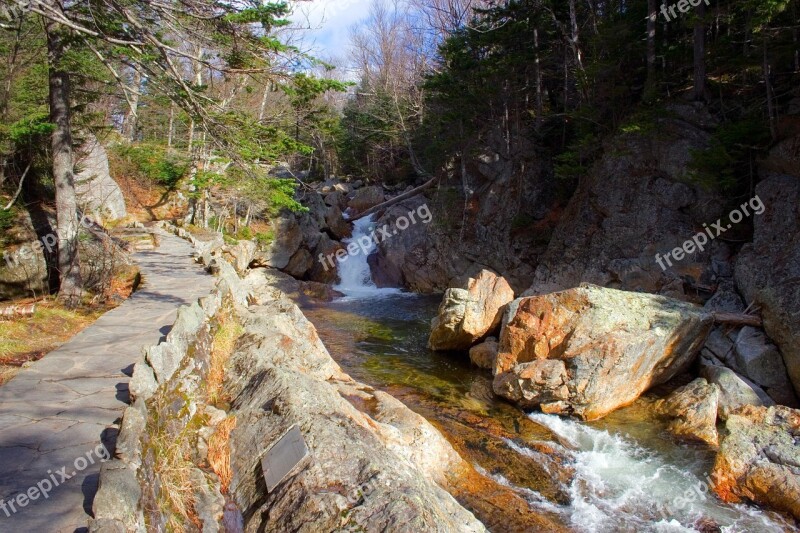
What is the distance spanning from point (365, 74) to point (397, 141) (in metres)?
7.32

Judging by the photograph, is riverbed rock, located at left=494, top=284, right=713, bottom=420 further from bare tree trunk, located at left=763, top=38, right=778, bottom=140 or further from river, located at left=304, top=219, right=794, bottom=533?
bare tree trunk, located at left=763, top=38, right=778, bottom=140

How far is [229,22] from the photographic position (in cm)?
614

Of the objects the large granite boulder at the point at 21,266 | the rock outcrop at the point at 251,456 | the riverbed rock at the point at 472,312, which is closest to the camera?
the rock outcrop at the point at 251,456

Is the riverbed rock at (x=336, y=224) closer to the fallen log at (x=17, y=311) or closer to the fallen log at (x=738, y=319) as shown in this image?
the fallen log at (x=17, y=311)

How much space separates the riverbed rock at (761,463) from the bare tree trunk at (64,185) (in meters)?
9.69

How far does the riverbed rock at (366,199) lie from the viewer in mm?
27047

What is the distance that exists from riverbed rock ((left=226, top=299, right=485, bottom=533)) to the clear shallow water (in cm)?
92

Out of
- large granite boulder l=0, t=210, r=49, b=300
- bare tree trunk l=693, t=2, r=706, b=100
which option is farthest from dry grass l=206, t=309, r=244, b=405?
bare tree trunk l=693, t=2, r=706, b=100

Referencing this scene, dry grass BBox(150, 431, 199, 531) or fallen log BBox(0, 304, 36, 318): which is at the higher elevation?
fallen log BBox(0, 304, 36, 318)

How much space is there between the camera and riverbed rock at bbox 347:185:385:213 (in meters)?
27.0

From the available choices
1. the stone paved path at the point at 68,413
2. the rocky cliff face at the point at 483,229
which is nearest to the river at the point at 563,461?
the stone paved path at the point at 68,413

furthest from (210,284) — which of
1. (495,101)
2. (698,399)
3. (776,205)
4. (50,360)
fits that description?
(495,101)

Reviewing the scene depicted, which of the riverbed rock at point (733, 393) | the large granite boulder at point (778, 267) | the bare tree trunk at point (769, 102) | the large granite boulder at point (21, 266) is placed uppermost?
the bare tree trunk at point (769, 102)

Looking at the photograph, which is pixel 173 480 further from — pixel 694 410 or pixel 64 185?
pixel 694 410
